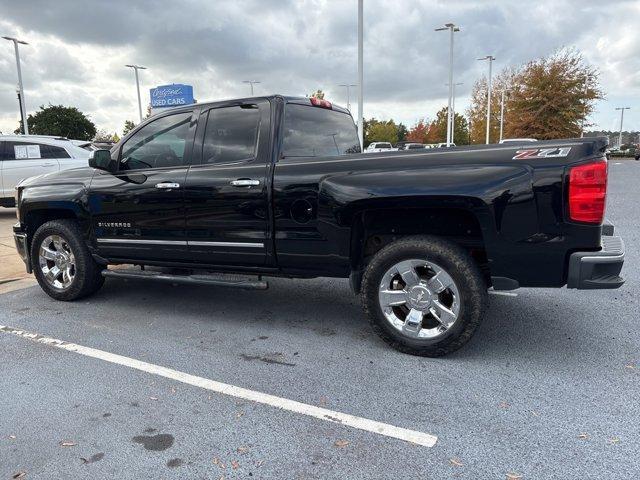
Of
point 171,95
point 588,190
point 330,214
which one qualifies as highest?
point 171,95

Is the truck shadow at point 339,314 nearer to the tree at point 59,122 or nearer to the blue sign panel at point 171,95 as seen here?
the blue sign panel at point 171,95

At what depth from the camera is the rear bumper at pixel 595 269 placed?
321cm

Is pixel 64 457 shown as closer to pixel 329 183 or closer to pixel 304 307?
pixel 329 183

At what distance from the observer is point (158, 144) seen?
4672mm

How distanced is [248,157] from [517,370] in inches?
102

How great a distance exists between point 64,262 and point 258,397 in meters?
3.15

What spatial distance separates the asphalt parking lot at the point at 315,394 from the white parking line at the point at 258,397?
5 centimetres

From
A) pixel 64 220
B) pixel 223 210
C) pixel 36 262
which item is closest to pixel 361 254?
pixel 223 210

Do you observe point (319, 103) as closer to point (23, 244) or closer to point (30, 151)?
point (23, 244)

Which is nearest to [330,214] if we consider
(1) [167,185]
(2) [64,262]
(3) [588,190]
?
(1) [167,185]

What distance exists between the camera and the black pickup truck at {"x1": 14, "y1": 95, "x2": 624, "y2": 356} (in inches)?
128

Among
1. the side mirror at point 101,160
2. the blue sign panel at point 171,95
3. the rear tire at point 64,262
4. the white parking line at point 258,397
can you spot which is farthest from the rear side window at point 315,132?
the blue sign panel at point 171,95

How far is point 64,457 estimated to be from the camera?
2562mm

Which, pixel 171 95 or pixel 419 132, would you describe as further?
pixel 419 132
